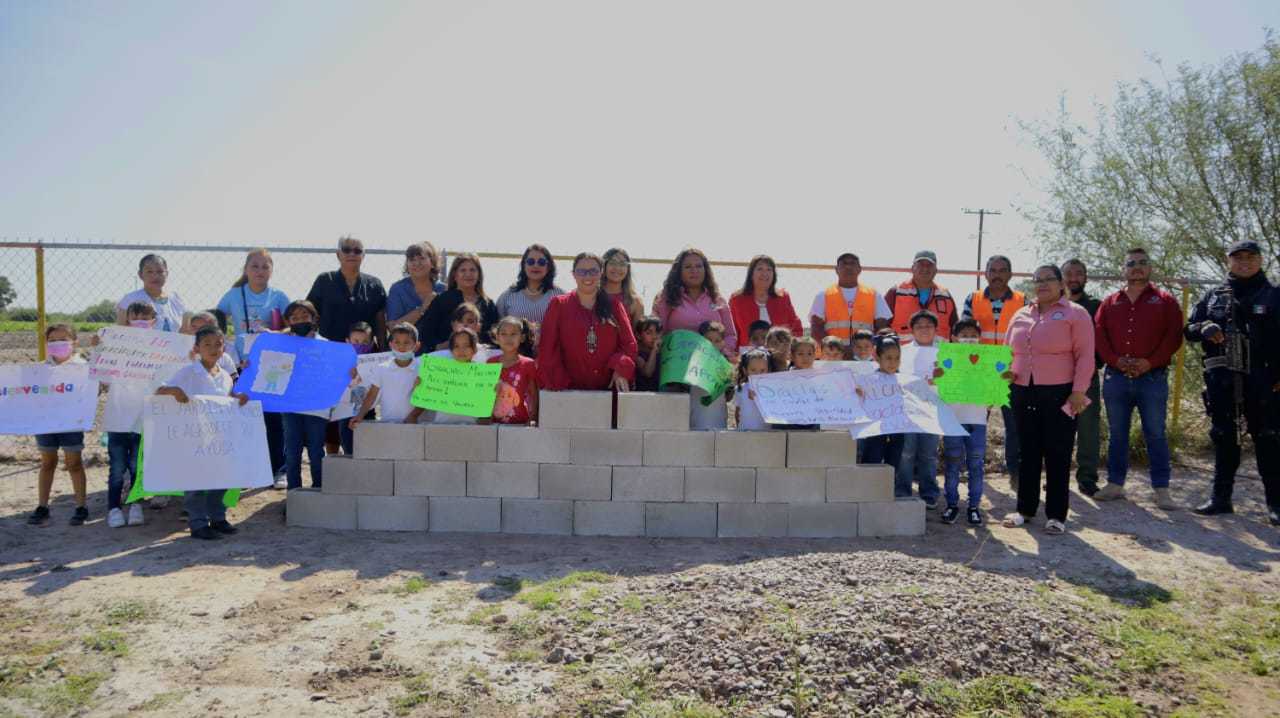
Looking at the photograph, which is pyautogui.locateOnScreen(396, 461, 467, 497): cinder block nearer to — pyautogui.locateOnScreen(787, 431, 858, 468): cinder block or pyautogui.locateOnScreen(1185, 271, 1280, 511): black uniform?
pyautogui.locateOnScreen(787, 431, 858, 468): cinder block

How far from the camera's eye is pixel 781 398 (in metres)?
6.46

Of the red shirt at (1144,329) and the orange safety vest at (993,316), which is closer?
the red shirt at (1144,329)

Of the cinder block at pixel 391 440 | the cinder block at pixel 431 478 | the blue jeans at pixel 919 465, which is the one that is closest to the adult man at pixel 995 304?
the blue jeans at pixel 919 465

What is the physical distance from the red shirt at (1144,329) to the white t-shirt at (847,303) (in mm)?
1824

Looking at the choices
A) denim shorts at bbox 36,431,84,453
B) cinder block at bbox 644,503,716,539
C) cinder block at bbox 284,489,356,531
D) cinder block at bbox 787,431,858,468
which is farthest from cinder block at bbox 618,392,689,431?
denim shorts at bbox 36,431,84,453

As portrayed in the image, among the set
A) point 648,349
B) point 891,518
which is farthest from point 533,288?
point 891,518

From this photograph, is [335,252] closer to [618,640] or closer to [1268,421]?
[618,640]

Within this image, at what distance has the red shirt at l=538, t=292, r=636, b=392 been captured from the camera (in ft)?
21.1

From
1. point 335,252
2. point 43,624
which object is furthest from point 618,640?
point 335,252

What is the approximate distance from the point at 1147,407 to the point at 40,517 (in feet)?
29.0

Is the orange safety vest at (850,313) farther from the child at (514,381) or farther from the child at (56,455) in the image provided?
the child at (56,455)

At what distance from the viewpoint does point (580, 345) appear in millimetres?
6418

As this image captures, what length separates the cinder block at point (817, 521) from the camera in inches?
251

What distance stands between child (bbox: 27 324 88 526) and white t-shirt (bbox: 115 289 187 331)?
492mm
